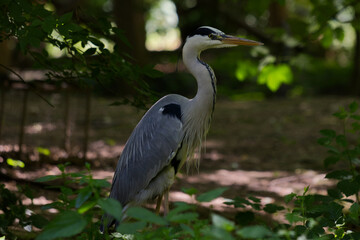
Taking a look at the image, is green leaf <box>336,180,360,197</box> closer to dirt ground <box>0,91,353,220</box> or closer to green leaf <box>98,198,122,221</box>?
dirt ground <box>0,91,353,220</box>

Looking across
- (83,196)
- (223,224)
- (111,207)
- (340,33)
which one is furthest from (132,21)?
(223,224)

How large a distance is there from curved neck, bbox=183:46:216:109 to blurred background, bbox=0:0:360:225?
355mm

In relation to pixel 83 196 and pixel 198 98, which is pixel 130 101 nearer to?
pixel 198 98

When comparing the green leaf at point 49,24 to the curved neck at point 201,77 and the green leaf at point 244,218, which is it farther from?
the green leaf at point 244,218

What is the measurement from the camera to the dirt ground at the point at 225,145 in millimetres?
5598

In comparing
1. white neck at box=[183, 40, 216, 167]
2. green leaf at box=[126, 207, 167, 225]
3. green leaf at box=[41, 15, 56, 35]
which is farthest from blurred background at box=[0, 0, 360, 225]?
green leaf at box=[126, 207, 167, 225]

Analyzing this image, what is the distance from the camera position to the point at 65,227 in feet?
6.24

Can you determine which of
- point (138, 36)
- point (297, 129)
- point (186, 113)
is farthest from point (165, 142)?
point (138, 36)

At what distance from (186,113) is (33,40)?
1.54 metres

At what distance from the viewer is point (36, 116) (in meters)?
8.71

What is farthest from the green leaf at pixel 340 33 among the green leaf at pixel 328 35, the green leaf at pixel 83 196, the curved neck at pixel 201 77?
the green leaf at pixel 83 196

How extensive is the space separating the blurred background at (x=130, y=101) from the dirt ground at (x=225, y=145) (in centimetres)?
2

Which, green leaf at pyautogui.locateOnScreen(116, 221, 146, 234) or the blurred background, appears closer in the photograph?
green leaf at pyautogui.locateOnScreen(116, 221, 146, 234)

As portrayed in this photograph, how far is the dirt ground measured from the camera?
5.60 metres
